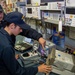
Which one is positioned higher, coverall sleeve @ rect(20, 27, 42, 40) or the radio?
the radio

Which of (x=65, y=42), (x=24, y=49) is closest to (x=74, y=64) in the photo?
(x=65, y=42)

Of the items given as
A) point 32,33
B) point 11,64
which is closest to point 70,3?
point 32,33

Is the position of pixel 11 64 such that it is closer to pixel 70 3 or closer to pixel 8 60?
pixel 8 60

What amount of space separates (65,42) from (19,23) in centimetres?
109

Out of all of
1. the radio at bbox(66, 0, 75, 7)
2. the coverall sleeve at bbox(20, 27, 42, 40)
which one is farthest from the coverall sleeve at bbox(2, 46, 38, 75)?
the radio at bbox(66, 0, 75, 7)

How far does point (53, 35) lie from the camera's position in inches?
93.8

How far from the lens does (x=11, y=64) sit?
3.84ft

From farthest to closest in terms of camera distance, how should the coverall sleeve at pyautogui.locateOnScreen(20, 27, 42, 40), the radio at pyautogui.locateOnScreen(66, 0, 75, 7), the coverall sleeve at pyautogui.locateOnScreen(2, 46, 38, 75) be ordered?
the coverall sleeve at pyautogui.locateOnScreen(20, 27, 42, 40) < the radio at pyautogui.locateOnScreen(66, 0, 75, 7) < the coverall sleeve at pyautogui.locateOnScreen(2, 46, 38, 75)

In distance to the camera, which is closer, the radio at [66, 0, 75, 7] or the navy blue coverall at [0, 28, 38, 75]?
the navy blue coverall at [0, 28, 38, 75]

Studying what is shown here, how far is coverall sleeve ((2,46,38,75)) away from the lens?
1.13m

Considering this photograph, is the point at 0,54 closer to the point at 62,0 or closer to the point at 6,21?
the point at 6,21

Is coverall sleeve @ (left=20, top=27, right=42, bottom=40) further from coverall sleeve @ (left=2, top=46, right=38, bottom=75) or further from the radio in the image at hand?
coverall sleeve @ (left=2, top=46, right=38, bottom=75)

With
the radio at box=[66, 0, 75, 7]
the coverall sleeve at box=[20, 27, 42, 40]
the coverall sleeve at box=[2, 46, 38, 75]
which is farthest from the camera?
the coverall sleeve at box=[20, 27, 42, 40]

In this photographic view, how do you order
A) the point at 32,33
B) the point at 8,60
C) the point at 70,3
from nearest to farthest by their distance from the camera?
the point at 8,60
the point at 70,3
the point at 32,33
